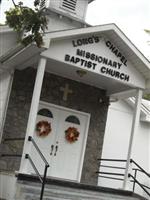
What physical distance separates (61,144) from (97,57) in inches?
132

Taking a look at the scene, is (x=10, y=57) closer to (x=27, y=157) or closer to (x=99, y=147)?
(x=27, y=157)

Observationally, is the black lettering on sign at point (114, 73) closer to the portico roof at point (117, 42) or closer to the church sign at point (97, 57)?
the church sign at point (97, 57)

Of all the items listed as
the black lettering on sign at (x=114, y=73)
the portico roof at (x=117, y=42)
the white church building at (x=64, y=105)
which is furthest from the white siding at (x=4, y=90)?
the black lettering on sign at (x=114, y=73)

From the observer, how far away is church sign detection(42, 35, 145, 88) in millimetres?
13695

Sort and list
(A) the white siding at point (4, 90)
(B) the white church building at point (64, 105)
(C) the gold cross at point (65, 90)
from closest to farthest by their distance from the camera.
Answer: (B) the white church building at point (64, 105) → (A) the white siding at point (4, 90) → (C) the gold cross at point (65, 90)

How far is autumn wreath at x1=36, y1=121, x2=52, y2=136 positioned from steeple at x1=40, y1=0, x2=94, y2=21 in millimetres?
4796

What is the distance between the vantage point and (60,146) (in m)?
16.0

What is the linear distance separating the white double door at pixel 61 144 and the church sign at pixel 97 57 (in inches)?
93.8

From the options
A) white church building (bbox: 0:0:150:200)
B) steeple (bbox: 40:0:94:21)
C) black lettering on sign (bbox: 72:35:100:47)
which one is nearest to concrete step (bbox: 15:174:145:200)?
white church building (bbox: 0:0:150:200)

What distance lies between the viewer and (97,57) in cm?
1422

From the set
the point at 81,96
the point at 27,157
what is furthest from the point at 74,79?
the point at 27,157

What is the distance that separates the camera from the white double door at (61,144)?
51.7ft

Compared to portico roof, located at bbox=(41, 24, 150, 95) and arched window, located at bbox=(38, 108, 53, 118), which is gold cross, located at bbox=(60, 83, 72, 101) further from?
portico roof, located at bbox=(41, 24, 150, 95)

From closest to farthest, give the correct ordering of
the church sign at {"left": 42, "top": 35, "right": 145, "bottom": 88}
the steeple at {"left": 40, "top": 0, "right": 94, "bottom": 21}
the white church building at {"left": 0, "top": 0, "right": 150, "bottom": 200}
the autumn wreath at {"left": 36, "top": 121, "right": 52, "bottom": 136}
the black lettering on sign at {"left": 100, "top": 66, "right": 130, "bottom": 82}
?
the white church building at {"left": 0, "top": 0, "right": 150, "bottom": 200} < the church sign at {"left": 42, "top": 35, "right": 145, "bottom": 88} < the black lettering on sign at {"left": 100, "top": 66, "right": 130, "bottom": 82} < the autumn wreath at {"left": 36, "top": 121, "right": 52, "bottom": 136} < the steeple at {"left": 40, "top": 0, "right": 94, "bottom": 21}
